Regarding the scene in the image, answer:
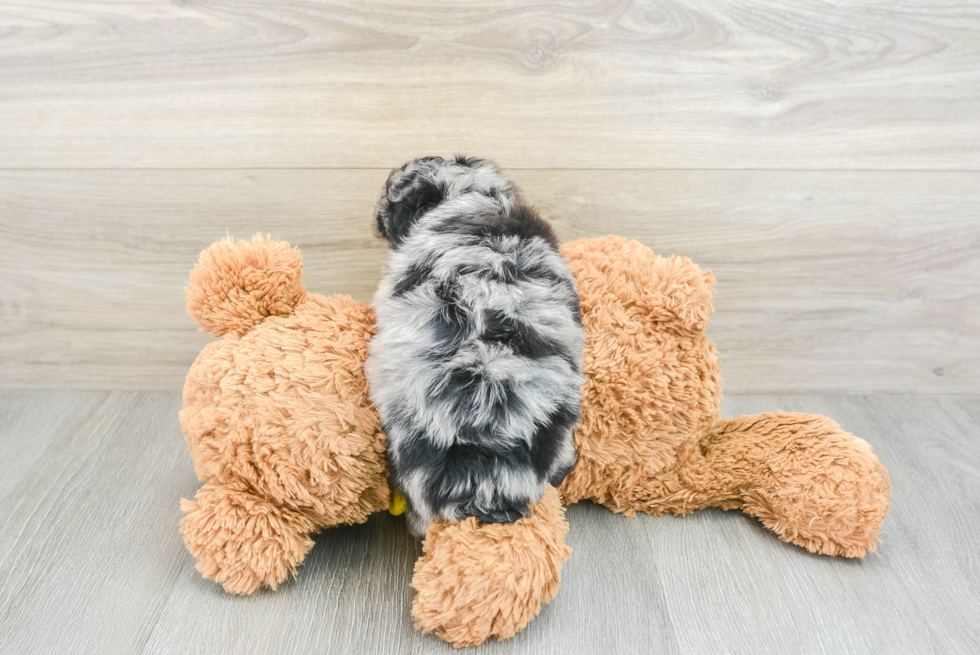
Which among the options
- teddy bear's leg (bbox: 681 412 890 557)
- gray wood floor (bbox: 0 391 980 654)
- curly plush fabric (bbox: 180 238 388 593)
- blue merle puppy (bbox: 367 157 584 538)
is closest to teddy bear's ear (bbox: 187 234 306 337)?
curly plush fabric (bbox: 180 238 388 593)

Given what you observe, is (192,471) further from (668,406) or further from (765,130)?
(765,130)

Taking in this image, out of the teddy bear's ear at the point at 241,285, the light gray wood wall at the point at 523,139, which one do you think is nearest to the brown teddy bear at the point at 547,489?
the teddy bear's ear at the point at 241,285

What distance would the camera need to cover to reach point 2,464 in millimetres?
853

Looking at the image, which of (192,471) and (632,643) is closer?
(632,643)

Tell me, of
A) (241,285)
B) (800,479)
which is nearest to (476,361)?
(241,285)

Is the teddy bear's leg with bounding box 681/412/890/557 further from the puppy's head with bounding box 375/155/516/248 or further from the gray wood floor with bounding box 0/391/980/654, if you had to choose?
the puppy's head with bounding box 375/155/516/248

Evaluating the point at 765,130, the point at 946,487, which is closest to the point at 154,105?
the point at 765,130

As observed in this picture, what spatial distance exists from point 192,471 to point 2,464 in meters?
0.24

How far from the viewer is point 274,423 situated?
613mm

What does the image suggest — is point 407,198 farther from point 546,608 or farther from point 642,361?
point 546,608

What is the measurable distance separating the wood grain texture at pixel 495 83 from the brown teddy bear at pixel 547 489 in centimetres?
25

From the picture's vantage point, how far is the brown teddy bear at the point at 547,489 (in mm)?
577

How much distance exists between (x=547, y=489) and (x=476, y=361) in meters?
0.16

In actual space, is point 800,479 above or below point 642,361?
below
